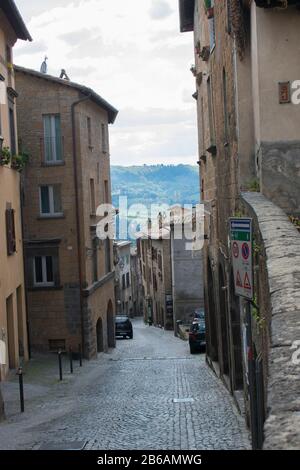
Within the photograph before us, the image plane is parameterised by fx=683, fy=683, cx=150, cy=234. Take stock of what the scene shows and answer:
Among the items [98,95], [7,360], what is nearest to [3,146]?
[7,360]

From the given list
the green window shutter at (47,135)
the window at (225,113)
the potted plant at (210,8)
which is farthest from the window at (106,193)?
the window at (225,113)

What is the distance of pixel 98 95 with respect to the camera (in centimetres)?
2769

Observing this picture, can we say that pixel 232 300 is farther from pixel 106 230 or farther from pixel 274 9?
pixel 106 230

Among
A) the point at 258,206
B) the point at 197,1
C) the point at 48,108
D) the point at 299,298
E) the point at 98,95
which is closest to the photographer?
the point at 299,298

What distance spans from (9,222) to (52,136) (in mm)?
8042

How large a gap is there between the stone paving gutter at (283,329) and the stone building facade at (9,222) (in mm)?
11097

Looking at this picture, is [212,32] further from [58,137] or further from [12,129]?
[58,137]

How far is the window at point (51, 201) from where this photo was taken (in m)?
26.2

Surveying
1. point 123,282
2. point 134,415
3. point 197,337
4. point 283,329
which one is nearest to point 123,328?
point 197,337

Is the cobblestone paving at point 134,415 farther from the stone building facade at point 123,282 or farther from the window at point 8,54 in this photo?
the stone building facade at point 123,282

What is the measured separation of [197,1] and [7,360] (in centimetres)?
1184

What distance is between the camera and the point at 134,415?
12.2 meters

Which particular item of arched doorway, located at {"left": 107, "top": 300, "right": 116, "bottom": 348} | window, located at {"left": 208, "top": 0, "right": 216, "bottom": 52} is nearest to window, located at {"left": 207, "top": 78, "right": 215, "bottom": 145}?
window, located at {"left": 208, "top": 0, "right": 216, "bottom": 52}

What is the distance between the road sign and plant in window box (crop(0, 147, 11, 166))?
12.4 metres
